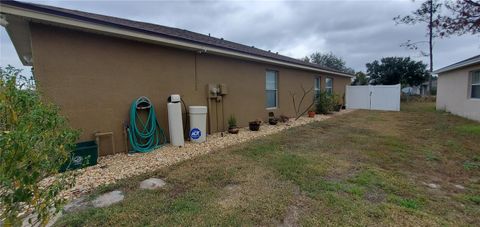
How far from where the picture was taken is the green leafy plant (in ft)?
4.44

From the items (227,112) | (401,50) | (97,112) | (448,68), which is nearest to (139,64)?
(97,112)

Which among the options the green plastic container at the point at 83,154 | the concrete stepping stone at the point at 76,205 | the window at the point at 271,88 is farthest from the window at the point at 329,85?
the concrete stepping stone at the point at 76,205

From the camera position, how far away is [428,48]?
22219mm

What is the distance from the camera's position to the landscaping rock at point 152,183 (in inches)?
118

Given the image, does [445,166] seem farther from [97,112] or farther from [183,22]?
[183,22]

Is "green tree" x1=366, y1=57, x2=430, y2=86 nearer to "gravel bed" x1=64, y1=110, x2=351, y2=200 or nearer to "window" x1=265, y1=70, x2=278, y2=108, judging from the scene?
"window" x1=265, y1=70, x2=278, y2=108

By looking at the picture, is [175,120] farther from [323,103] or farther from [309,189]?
[323,103]

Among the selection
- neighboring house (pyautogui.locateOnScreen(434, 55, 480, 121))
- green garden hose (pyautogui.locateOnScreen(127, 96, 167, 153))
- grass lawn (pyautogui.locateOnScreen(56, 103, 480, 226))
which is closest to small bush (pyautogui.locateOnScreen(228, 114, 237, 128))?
grass lawn (pyautogui.locateOnScreen(56, 103, 480, 226))

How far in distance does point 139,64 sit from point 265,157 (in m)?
3.32

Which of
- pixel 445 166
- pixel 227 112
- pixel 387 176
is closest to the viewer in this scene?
pixel 387 176

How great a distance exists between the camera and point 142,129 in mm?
4957

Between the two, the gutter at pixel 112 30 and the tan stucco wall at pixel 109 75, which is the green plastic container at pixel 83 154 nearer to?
the tan stucco wall at pixel 109 75

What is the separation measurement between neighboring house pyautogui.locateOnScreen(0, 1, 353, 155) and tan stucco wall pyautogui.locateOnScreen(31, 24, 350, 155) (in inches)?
0.5

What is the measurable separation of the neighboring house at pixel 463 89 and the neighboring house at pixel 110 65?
9652 mm
